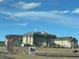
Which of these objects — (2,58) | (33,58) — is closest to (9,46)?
(33,58)

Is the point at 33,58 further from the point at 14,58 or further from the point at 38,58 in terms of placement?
the point at 14,58

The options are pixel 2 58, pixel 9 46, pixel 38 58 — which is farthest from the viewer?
pixel 9 46

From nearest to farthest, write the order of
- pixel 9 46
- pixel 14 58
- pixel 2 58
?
pixel 2 58 < pixel 14 58 < pixel 9 46

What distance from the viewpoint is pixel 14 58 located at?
5819 cm

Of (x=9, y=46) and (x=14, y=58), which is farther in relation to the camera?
(x=9, y=46)

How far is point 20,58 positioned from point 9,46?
25.3m

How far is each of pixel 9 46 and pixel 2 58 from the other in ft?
99.6

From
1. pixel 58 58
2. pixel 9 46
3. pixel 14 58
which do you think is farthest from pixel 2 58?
pixel 9 46

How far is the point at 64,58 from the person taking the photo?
6494cm

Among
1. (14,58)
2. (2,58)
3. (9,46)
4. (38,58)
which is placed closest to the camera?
(2,58)

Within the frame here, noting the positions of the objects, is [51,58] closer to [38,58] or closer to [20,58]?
[38,58]

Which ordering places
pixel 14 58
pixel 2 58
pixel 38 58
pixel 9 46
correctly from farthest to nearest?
pixel 9 46, pixel 38 58, pixel 14 58, pixel 2 58

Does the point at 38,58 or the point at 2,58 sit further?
the point at 38,58

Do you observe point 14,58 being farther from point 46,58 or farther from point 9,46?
point 9,46
